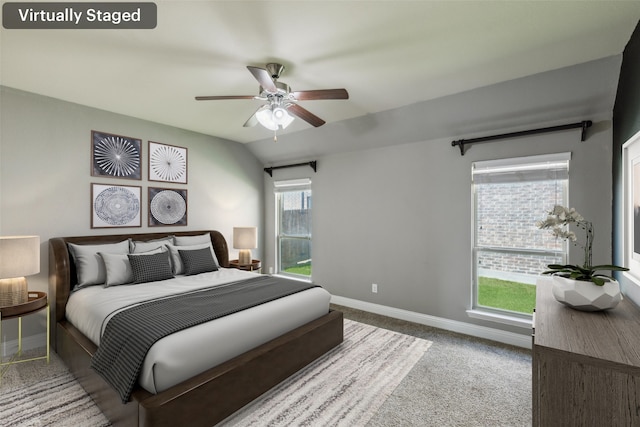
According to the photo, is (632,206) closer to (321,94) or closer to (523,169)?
(523,169)

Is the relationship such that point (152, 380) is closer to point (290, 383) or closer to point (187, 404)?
point (187, 404)

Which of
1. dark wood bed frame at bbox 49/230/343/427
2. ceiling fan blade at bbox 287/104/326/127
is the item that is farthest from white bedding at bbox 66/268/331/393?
ceiling fan blade at bbox 287/104/326/127

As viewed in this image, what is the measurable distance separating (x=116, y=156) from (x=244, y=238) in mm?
1964

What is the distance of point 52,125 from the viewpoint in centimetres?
311

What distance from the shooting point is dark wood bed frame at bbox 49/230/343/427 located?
5.49ft

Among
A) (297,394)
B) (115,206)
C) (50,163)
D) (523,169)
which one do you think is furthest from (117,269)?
(523,169)

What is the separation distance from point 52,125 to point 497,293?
207 inches

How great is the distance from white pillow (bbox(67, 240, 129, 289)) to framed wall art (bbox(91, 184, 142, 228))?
1.47 ft

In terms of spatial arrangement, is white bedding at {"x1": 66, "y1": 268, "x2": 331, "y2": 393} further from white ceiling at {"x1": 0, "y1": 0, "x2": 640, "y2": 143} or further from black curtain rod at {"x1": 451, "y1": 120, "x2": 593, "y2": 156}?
black curtain rod at {"x1": 451, "y1": 120, "x2": 593, "y2": 156}

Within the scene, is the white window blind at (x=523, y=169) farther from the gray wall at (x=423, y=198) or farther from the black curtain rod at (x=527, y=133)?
the black curtain rod at (x=527, y=133)

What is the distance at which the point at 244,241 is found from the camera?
4.49 m

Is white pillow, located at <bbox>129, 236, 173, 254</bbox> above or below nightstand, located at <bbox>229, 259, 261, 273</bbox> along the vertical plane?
above

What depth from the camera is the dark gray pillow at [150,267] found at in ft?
10.1

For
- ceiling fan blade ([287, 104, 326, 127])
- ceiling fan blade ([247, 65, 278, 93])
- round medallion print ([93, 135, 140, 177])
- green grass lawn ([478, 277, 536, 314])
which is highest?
ceiling fan blade ([247, 65, 278, 93])
